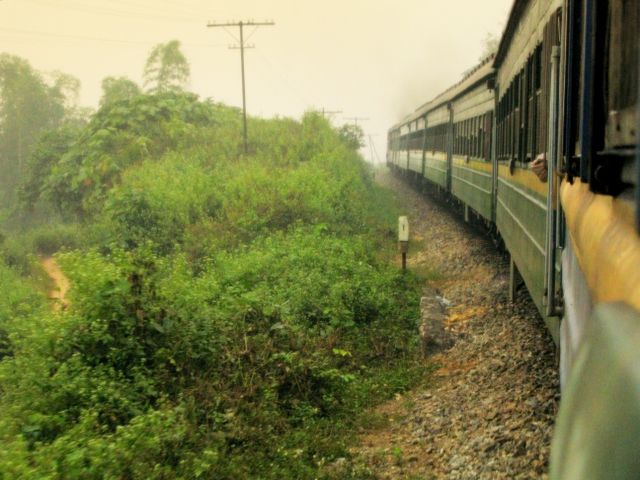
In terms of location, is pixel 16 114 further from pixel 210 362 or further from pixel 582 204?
pixel 582 204

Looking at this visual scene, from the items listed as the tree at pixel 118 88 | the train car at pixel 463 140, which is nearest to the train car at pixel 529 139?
the train car at pixel 463 140

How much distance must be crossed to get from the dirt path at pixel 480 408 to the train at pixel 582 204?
2.32ft

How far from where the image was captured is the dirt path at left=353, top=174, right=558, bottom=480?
5.26m

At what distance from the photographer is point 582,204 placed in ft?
9.44

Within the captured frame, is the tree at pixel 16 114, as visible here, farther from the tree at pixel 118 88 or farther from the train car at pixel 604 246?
the train car at pixel 604 246

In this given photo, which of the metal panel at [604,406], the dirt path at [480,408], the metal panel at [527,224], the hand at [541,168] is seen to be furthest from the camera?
the metal panel at [527,224]

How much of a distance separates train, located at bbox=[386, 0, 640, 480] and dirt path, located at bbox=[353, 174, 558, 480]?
708mm

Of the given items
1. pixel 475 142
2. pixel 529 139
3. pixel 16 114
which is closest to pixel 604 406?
pixel 529 139

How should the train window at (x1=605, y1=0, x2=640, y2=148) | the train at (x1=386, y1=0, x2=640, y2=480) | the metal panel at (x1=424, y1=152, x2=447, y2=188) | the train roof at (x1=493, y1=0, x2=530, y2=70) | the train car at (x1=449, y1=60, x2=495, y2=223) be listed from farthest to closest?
the metal panel at (x1=424, y1=152, x2=447, y2=188), the train car at (x1=449, y1=60, x2=495, y2=223), the train roof at (x1=493, y1=0, x2=530, y2=70), the train window at (x1=605, y1=0, x2=640, y2=148), the train at (x1=386, y1=0, x2=640, y2=480)

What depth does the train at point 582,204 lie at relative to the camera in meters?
1.10

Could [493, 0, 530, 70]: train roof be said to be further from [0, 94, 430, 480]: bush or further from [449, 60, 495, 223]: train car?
[0, 94, 430, 480]: bush

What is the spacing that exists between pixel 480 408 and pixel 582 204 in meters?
3.70

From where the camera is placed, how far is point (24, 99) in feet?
209

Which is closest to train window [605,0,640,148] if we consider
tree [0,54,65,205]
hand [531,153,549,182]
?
hand [531,153,549,182]
